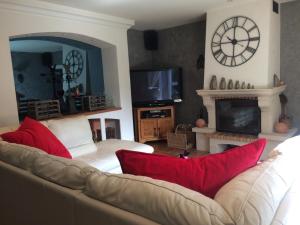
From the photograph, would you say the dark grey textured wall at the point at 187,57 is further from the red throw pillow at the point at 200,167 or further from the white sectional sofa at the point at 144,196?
the red throw pillow at the point at 200,167

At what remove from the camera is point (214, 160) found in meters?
1.08

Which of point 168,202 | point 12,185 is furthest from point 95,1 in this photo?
point 168,202

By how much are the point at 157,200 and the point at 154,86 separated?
412cm

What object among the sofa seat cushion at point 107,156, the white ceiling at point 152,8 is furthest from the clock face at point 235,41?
the sofa seat cushion at point 107,156

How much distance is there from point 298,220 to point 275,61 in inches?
135

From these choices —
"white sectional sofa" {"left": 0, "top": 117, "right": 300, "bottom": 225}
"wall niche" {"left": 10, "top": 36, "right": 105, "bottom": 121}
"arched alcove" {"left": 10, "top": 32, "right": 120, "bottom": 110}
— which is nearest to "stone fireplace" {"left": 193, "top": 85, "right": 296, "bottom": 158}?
"arched alcove" {"left": 10, "top": 32, "right": 120, "bottom": 110}

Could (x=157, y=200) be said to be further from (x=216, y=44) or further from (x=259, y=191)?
(x=216, y=44)

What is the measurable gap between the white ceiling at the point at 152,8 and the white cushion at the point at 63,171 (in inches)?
99.6

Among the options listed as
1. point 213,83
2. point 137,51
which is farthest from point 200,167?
point 137,51

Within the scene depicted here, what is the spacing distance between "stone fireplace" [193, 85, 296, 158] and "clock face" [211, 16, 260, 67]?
517mm

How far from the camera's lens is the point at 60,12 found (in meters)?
3.47

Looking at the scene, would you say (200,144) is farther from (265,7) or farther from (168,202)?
(168,202)

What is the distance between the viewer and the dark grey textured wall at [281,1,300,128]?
381 cm

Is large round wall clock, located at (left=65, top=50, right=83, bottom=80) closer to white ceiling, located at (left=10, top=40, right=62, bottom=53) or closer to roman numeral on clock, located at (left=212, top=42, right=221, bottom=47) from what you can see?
white ceiling, located at (left=10, top=40, right=62, bottom=53)
